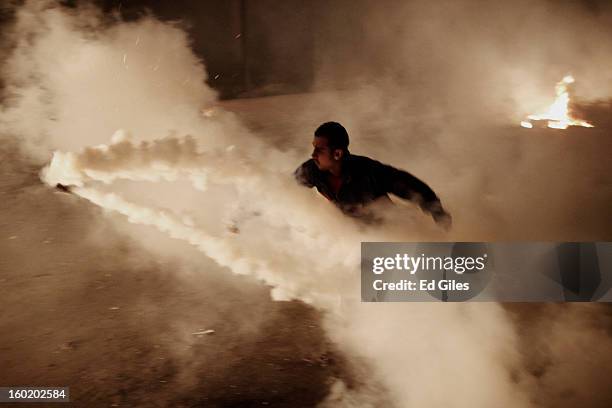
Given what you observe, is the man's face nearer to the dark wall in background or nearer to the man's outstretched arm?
the man's outstretched arm

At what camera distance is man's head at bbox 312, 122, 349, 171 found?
3.35m

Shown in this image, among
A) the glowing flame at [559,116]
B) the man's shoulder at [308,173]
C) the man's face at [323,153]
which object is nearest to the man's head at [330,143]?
the man's face at [323,153]

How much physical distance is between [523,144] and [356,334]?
147 inches

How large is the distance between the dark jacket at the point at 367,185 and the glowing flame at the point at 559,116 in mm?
3879

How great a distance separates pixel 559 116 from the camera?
6984 millimetres

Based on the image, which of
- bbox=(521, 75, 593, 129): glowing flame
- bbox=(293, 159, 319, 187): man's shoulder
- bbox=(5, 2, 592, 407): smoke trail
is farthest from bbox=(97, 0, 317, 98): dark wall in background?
bbox=(293, 159, 319, 187): man's shoulder

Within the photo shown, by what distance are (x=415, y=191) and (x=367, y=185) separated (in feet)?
0.98

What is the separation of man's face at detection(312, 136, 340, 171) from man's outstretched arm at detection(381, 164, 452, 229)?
31 centimetres

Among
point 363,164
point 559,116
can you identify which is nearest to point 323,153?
point 363,164

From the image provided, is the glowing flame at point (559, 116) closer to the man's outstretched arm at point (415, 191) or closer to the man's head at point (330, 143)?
the man's outstretched arm at point (415, 191)

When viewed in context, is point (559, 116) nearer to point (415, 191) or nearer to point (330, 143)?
point (415, 191)

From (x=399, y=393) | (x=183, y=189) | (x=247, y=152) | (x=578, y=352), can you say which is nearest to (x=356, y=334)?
(x=399, y=393)

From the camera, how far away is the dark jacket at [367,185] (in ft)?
11.1

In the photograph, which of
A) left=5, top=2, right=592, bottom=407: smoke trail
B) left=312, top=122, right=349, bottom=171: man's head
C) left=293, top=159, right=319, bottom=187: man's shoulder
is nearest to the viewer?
left=5, top=2, right=592, bottom=407: smoke trail
